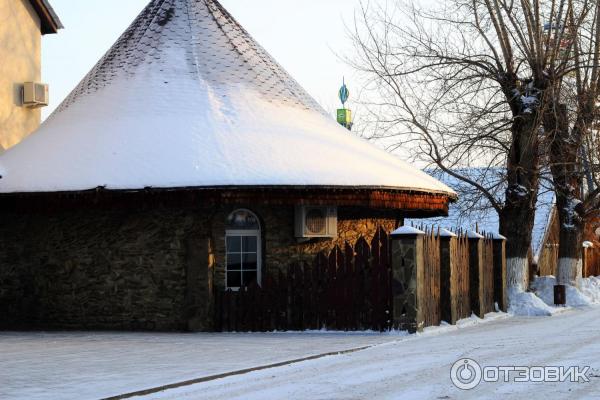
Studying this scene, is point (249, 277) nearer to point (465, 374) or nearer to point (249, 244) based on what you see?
point (249, 244)

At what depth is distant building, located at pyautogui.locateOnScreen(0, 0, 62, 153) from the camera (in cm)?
2170

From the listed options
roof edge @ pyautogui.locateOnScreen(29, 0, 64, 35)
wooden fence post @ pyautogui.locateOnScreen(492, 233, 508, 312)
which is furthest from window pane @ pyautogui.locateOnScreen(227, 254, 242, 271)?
roof edge @ pyautogui.locateOnScreen(29, 0, 64, 35)

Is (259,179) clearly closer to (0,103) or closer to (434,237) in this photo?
(434,237)

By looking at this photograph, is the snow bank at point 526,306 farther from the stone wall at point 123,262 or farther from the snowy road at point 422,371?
the snowy road at point 422,371

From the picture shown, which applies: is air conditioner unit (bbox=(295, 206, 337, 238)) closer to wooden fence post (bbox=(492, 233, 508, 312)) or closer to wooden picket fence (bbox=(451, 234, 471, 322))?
wooden picket fence (bbox=(451, 234, 471, 322))

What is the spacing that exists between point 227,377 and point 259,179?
707cm

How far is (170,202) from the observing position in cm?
1772

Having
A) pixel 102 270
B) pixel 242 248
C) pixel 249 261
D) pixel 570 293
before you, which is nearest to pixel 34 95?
pixel 102 270

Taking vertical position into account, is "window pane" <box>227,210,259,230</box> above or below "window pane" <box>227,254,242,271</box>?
above

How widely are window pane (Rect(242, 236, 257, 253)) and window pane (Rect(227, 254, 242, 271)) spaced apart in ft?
0.55

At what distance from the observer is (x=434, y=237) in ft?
57.6

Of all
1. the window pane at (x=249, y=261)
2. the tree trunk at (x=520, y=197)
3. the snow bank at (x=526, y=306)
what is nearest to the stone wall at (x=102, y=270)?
the window pane at (x=249, y=261)

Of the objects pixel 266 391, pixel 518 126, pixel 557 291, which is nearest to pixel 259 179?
pixel 266 391

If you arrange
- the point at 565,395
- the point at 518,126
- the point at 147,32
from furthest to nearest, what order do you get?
the point at 518,126
the point at 147,32
the point at 565,395
